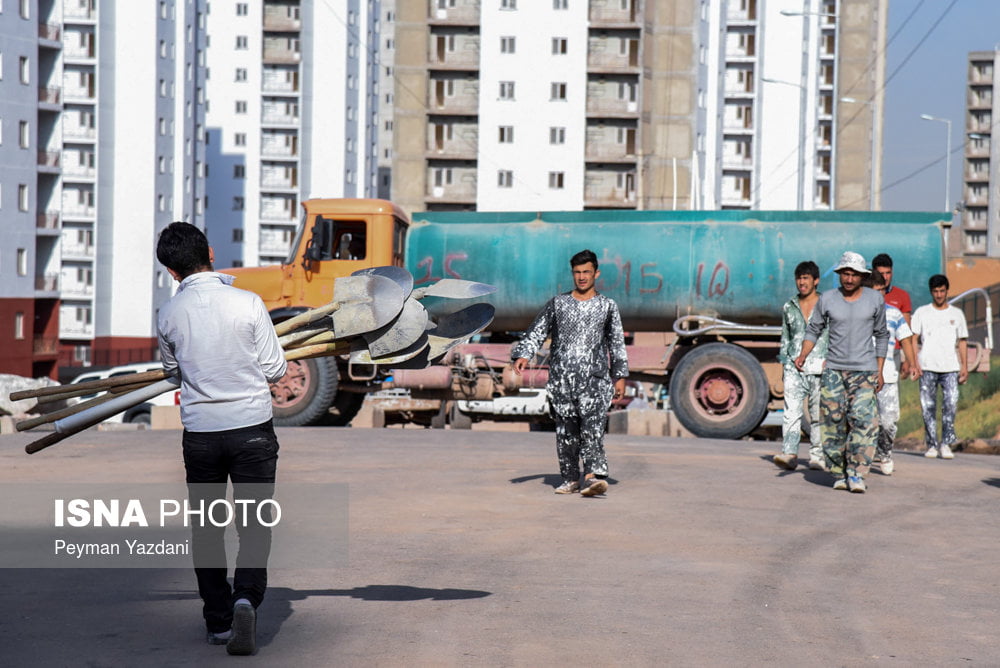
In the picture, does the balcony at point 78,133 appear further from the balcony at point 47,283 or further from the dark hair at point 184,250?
the dark hair at point 184,250

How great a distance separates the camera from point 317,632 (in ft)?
19.2

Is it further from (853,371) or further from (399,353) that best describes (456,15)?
(399,353)

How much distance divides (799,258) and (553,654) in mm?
13208

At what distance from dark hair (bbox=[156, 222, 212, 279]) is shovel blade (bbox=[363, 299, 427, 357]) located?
1.05 m

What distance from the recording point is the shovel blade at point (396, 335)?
6.36 metres

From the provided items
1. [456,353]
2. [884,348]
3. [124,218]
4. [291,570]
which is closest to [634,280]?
[456,353]

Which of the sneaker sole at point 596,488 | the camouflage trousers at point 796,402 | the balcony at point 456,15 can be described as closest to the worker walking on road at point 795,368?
the camouflage trousers at point 796,402

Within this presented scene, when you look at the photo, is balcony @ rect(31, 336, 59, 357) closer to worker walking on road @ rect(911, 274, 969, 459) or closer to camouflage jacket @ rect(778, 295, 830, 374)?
worker walking on road @ rect(911, 274, 969, 459)

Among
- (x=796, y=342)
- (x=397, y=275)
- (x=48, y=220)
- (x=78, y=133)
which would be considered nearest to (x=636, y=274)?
(x=796, y=342)

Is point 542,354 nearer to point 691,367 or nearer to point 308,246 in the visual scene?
point 691,367

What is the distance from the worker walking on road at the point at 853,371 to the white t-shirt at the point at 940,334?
11.6 ft

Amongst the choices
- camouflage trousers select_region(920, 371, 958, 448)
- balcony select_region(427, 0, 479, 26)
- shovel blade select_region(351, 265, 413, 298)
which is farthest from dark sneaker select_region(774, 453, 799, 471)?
balcony select_region(427, 0, 479, 26)

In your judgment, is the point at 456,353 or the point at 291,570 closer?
the point at 291,570

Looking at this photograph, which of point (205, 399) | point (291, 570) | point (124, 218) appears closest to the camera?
point (205, 399)
